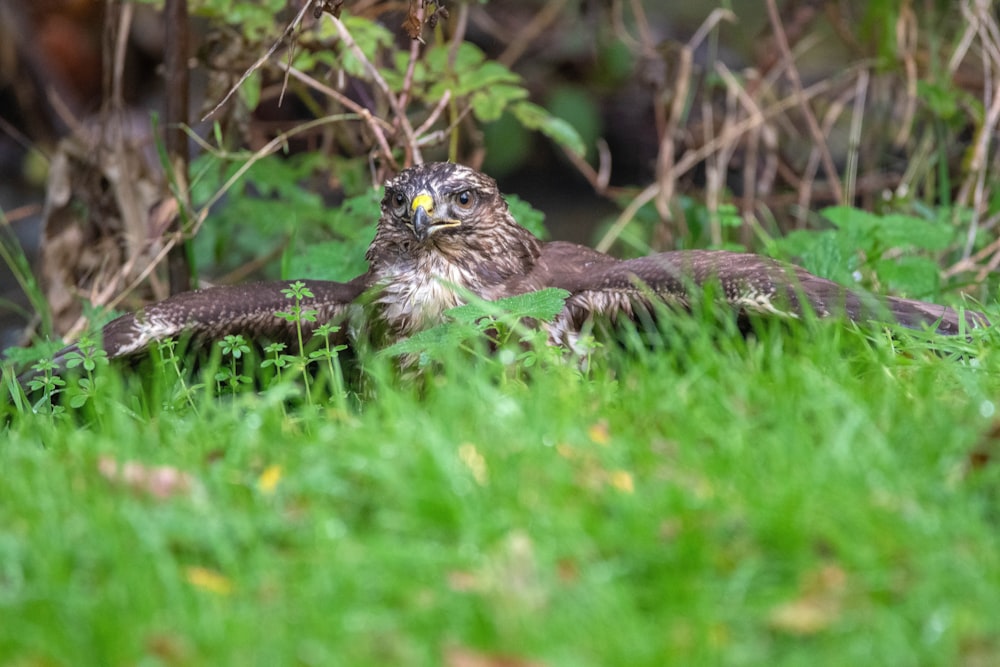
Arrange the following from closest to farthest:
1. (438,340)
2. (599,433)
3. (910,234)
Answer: (599,433) → (438,340) → (910,234)

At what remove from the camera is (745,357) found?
14.1ft

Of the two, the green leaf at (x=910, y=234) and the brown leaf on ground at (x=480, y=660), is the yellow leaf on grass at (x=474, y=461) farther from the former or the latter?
the green leaf at (x=910, y=234)

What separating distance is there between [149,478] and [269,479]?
29 cm

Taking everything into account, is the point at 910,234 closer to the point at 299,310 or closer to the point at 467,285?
the point at 467,285

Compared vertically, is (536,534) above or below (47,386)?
above

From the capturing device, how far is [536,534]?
289cm

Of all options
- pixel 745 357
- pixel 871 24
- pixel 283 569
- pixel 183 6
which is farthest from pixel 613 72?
pixel 283 569

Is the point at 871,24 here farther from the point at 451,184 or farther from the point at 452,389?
the point at 452,389

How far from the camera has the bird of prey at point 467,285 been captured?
192 inches

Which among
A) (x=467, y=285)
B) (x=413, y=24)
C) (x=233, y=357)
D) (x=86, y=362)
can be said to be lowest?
(x=467, y=285)

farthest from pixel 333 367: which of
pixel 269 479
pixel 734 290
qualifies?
pixel 269 479

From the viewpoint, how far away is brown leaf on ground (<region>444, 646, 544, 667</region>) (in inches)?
97.2

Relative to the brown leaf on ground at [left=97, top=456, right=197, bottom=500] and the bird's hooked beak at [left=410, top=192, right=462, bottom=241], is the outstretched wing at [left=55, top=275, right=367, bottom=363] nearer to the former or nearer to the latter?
the bird's hooked beak at [left=410, top=192, right=462, bottom=241]

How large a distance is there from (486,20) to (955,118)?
3.79m
